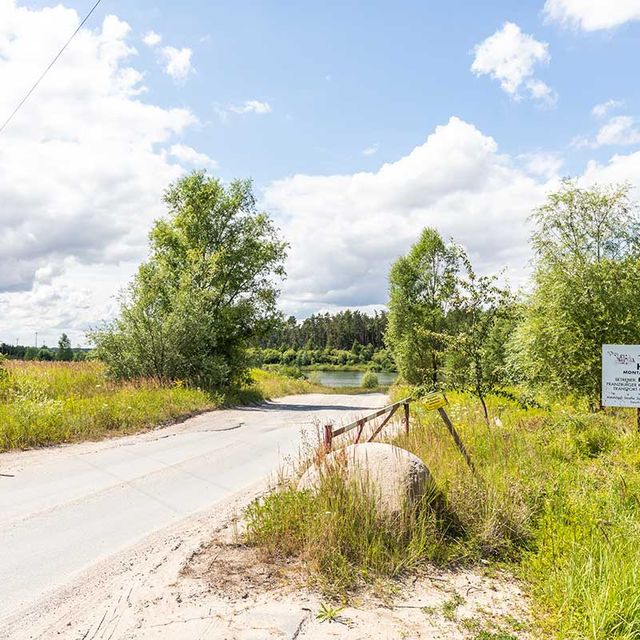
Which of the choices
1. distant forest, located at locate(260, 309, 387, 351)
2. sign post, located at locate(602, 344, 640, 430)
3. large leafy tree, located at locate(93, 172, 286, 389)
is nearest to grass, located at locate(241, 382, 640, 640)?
sign post, located at locate(602, 344, 640, 430)

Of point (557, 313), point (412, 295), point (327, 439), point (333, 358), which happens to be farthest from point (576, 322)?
point (333, 358)

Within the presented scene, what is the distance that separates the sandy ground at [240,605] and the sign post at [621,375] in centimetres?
706

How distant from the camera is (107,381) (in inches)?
762

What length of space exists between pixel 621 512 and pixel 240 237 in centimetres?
2459

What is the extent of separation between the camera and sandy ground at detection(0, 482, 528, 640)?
3965 millimetres

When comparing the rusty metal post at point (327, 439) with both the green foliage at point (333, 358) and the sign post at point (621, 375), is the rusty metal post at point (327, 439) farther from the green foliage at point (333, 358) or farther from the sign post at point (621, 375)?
the green foliage at point (333, 358)

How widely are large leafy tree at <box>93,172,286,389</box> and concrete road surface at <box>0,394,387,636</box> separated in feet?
25.2

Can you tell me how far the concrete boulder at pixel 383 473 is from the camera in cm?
553

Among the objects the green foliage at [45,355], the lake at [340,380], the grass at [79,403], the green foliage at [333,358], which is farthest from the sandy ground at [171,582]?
the green foliage at [333,358]

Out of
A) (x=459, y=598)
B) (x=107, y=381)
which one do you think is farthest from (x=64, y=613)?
(x=107, y=381)

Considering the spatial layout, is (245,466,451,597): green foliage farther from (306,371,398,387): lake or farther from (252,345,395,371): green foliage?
(252,345,395,371): green foliage

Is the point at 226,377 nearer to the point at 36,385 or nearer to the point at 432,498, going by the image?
the point at 36,385

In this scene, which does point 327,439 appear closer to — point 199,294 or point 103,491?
point 103,491

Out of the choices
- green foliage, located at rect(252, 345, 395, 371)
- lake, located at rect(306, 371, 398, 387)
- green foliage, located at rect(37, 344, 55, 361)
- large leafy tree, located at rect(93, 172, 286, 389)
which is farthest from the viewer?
green foliage, located at rect(252, 345, 395, 371)
